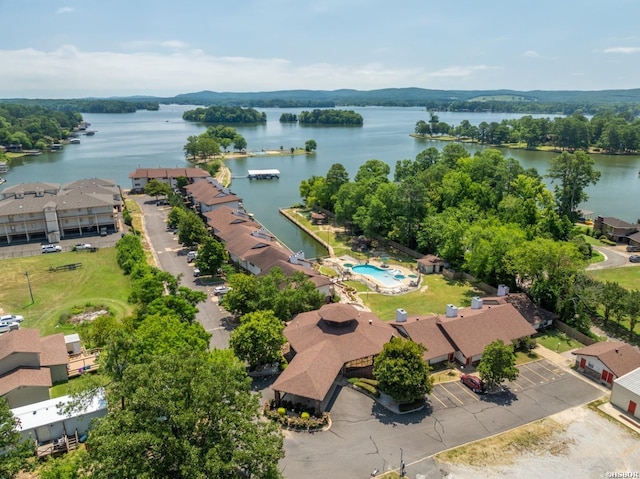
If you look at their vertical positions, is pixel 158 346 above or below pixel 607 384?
above

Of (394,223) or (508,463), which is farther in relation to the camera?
(394,223)

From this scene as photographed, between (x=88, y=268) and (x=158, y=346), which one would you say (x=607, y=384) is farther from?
(x=88, y=268)

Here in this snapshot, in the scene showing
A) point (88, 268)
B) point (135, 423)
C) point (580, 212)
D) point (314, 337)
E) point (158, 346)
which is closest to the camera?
point (135, 423)

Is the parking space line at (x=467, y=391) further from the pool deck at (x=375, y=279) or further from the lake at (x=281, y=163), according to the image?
the lake at (x=281, y=163)

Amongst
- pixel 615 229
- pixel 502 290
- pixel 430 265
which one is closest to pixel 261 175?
pixel 430 265

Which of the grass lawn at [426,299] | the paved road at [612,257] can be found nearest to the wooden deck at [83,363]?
the grass lawn at [426,299]

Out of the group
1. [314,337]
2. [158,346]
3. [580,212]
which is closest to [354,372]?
[314,337]

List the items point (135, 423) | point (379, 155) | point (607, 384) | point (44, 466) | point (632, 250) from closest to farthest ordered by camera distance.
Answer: point (135, 423) < point (44, 466) < point (607, 384) < point (632, 250) < point (379, 155)

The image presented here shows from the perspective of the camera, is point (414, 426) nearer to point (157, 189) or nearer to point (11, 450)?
point (11, 450)
